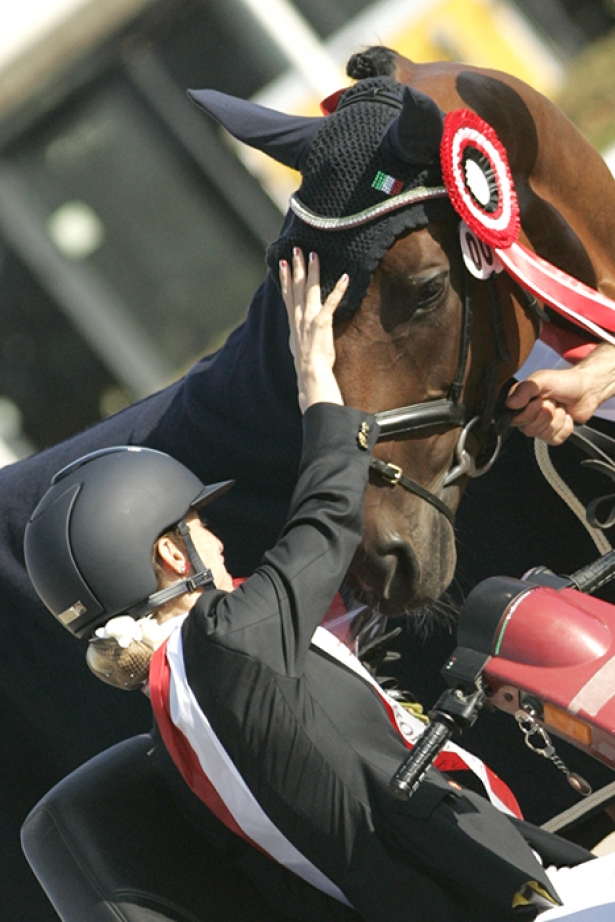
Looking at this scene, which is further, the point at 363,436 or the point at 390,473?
the point at 390,473

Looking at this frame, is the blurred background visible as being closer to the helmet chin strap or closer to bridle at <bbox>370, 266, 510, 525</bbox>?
bridle at <bbox>370, 266, 510, 525</bbox>

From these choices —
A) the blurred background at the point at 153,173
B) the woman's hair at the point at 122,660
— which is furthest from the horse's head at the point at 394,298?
the blurred background at the point at 153,173

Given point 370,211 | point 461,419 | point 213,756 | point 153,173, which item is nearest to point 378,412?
point 461,419

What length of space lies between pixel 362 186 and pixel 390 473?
0.54m

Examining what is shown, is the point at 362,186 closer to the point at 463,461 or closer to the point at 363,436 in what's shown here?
the point at 363,436

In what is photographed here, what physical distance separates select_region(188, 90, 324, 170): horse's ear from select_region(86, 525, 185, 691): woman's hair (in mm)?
823

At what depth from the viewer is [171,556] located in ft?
7.02

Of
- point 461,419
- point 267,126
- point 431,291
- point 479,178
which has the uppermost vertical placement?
point 267,126

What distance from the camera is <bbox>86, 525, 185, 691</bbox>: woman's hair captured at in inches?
79.3

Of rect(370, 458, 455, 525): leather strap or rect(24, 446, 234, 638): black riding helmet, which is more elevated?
rect(24, 446, 234, 638): black riding helmet

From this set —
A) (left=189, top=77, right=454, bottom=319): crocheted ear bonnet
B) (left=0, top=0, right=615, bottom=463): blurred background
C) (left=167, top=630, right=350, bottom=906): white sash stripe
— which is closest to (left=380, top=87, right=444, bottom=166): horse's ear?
(left=189, top=77, right=454, bottom=319): crocheted ear bonnet

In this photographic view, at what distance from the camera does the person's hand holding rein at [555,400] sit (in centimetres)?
224

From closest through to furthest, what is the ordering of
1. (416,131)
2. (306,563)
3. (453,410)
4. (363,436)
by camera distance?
Result: 1. (306,563)
2. (363,436)
3. (416,131)
4. (453,410)

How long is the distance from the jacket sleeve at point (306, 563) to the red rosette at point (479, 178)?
493 mm
